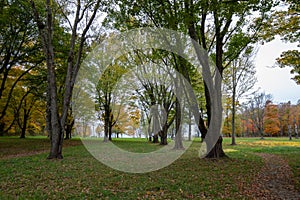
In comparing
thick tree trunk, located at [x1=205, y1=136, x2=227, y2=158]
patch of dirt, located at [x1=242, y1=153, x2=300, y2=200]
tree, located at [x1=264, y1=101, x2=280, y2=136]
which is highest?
tree, located at [x1=264, y1=101, x2=280, y2=136]

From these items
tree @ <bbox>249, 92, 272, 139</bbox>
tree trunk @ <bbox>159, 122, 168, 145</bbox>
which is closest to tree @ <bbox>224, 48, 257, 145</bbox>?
tree trunk @ <bbox>159, 122, 168, 145</bbox>

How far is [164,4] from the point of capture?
1029 centimetres

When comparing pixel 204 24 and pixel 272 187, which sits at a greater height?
pixel 204 24

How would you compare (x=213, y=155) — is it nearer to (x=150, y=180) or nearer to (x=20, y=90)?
(x=150, y=180)

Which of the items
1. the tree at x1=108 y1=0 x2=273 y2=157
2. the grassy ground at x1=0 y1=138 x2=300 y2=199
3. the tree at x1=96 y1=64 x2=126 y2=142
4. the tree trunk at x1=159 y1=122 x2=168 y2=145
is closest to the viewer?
the grassy ground at x1=0 y1=138 x2=300 y2=199

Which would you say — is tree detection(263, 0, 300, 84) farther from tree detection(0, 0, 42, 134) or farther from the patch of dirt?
A: tree detection(0, 0, 42, 134)

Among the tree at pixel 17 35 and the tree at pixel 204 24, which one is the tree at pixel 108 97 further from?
the tree at pixel 204 24

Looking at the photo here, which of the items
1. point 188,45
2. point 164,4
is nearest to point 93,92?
point 188,45

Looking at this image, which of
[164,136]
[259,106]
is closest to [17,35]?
[164,136]

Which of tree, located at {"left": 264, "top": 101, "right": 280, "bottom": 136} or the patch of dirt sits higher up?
tree, located at {"left": 264, "top": 101, "right": 280, "bottom": 136}

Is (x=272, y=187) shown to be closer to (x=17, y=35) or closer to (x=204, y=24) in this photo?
(x=204, y=24)

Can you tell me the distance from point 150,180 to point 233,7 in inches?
280

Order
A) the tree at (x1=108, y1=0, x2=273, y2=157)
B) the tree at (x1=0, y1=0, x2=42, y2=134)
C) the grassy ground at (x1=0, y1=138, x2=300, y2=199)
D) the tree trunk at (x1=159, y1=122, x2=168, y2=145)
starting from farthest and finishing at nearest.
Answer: the tree trunk at (x1=159, y1=122, x2=168, y2=145) → the tree at (x1=0, y1=0, x2=42, y2=134) → the tree at (x1=108, y1=0, x2=273, y2=157) → the grassy ground at (x1=0, y1=138, x2=300, y2=199)

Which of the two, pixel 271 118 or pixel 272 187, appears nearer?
pixel 272 187
